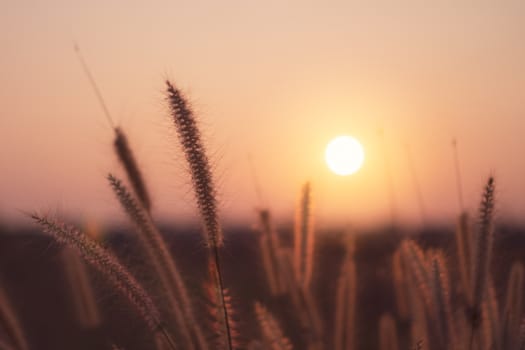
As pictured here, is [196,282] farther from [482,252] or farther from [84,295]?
[482,252]

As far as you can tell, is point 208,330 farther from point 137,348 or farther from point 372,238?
point 372,238

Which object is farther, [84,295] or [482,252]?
[84,295]

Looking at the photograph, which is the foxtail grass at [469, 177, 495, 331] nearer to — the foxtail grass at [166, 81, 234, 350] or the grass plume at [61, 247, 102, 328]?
the foxtail grass at [166, 81, 234, 350]

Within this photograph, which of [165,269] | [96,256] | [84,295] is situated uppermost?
[96,256]

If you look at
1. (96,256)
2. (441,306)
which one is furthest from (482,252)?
(96,256)

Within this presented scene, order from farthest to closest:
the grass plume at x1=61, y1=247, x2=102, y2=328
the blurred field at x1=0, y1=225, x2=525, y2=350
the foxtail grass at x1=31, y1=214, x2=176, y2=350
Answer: the grass plume at x1=61, y1=247, x2=102, y2=328 → the blurred field at x1=0, y1=225, x2=525, y2=350 → the foxtail grass at x1=31, y1=214, x2=176, y2=350

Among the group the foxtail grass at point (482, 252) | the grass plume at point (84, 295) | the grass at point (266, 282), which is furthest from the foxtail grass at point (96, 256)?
the grass plume at point (84, 295)

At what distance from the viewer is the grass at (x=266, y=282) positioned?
73.6 inches

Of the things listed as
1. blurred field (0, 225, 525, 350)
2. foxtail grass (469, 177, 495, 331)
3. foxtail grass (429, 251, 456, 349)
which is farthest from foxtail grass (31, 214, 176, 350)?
foxtail grass (469, 177, 495, 331)

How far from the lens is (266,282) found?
361 centimetres

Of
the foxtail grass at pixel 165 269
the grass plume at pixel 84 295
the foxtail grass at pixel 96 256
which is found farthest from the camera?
the grass plume at pixel 84 295

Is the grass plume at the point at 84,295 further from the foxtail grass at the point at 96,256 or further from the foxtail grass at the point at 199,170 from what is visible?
the foxtail grass at the point at 199,170

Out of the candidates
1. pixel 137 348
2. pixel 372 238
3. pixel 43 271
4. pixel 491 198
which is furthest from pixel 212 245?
pixel 372 238

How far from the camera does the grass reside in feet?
6.13
